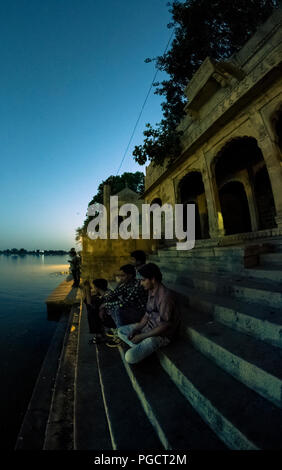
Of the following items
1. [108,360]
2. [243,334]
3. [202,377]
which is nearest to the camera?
[202,377]

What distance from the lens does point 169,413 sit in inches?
68.4

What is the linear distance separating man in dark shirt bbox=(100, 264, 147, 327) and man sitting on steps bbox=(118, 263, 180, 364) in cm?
Answer: 45

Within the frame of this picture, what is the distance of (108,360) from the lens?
10.1 feet

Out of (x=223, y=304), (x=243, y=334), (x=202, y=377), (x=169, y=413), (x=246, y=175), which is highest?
(x=246, y=175)

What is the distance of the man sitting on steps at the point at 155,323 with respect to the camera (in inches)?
95.1

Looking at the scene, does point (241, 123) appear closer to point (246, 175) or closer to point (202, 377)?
point (246, 175)

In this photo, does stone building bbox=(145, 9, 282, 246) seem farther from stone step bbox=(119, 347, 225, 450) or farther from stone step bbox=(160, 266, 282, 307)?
stone step bbox=(119, 347, 225, 450)

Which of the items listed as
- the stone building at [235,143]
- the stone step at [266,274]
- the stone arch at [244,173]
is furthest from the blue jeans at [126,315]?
the stone arch at [244,173]

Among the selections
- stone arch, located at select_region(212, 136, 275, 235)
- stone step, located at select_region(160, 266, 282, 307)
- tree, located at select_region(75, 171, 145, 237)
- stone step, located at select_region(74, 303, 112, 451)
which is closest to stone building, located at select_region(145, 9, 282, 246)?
stone arch, located at select_region(212, 136, 275, 235)

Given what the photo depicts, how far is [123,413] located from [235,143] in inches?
338

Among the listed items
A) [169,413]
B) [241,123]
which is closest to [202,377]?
[169,413]

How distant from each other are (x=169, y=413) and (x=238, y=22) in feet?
57.7

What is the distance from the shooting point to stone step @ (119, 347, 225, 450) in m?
1.47

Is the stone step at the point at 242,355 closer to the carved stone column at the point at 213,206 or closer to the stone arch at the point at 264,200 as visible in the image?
the carved stone column at the point at 213,206
